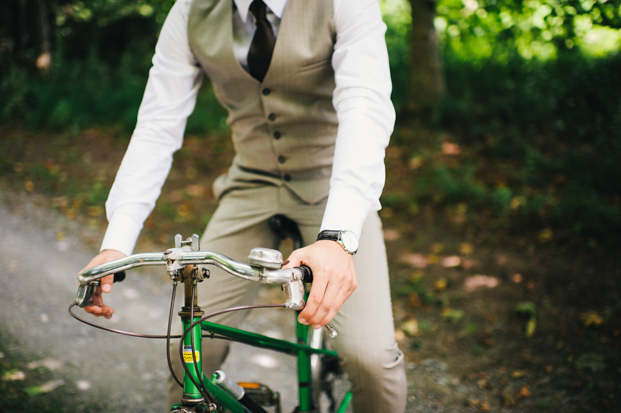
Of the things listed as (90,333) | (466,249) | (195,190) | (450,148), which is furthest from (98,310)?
(450,148)

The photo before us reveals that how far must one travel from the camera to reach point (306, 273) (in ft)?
3.60

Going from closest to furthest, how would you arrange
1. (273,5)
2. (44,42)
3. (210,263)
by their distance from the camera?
(210,263)
(273,5)
(44,42)

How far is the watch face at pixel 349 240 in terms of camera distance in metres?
1.25

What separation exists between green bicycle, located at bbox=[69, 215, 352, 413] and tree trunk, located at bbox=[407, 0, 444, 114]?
6005mm

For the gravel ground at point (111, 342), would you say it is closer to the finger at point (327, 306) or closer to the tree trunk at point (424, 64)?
the finger at point (327, 306)

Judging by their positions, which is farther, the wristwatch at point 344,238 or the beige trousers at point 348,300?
the beige trousers at point 348,300

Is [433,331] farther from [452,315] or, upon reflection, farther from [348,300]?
[348,300]

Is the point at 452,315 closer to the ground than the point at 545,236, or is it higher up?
closer to the ground

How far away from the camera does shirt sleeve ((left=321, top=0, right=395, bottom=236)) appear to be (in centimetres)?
136

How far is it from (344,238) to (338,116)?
21.5 inches

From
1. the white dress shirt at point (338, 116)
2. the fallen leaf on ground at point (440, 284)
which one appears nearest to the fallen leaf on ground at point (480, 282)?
the fallen leaf on ground at point (440, 284)

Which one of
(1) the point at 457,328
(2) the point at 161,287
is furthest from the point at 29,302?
(1) the point at 457,328

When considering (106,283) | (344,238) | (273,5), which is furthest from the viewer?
(273,5)

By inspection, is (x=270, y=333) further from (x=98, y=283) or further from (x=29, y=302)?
(x=98, y=283)
